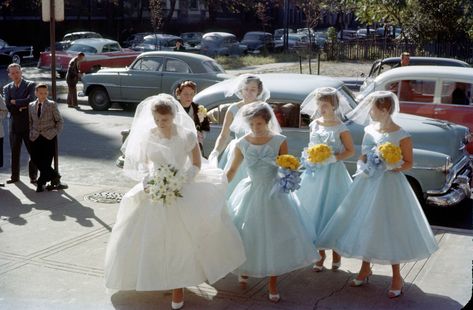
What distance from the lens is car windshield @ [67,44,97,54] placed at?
89.6 feet

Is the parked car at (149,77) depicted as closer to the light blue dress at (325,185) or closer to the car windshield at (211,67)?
the car windshield at (211,67)

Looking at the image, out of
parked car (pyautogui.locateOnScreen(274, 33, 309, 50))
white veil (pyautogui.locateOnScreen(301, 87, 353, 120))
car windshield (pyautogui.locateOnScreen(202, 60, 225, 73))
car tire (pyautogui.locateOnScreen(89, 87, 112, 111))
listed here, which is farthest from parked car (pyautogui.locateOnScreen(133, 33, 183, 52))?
white veil (pyautogui.locateOnScreen(301, 87, 353, 120))

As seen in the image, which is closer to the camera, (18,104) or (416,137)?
(416,137)

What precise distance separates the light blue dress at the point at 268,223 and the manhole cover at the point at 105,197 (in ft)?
12.9

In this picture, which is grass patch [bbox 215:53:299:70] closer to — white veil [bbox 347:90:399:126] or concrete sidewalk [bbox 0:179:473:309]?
concrete sidewalk [bbox 0:179:473:309]

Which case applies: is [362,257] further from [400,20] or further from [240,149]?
[400,20]

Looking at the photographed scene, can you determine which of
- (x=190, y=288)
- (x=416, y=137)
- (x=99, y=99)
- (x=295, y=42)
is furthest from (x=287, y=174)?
(x=295, y=42)

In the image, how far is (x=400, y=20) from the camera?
29.0 m

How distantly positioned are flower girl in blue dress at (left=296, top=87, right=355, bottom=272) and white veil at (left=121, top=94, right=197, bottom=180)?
4.23 ft

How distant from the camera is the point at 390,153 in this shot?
576 centimetres

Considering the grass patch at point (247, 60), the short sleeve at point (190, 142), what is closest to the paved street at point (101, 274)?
the short sleeve at point (190, 142)

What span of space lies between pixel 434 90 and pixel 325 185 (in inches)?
216

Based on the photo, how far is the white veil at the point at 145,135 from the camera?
18.6 ft

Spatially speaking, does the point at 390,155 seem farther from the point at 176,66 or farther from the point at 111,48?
the point at 111,48
